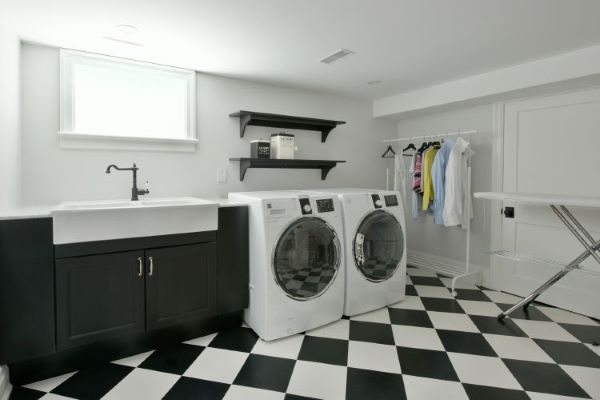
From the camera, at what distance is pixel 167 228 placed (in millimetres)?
2062

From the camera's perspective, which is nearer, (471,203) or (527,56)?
(527,56)

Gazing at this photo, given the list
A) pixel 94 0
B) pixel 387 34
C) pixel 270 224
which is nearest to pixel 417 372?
pixel 270 224

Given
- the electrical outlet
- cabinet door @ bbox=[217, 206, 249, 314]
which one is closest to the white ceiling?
the electrical outlet

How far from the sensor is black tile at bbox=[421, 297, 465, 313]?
2721mm

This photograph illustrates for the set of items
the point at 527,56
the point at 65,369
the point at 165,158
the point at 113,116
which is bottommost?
the point at 65,369

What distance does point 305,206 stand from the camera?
2.36m

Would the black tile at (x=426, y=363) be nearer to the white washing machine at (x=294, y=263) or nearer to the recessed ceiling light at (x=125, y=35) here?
the white washing machine at (x=294, y=263)

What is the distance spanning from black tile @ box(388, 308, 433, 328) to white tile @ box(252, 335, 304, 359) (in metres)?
0.76

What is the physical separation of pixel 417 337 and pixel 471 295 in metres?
1.07

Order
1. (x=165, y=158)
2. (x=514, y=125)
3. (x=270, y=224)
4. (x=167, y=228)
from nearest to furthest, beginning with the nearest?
(x=167, y=228) < (x=270, y=224) < (x=165, y=158) < (x=514, y=125)

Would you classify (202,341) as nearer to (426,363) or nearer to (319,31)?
(426,363)

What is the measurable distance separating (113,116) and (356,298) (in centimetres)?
228

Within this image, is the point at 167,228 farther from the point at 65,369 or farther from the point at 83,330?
the point at 65,369

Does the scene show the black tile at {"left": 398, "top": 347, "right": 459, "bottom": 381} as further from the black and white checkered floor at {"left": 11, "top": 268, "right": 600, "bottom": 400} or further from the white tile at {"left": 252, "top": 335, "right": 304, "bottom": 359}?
the white tile at {"left": 252, "top": 335, "right": 304, "bottom": 359}
